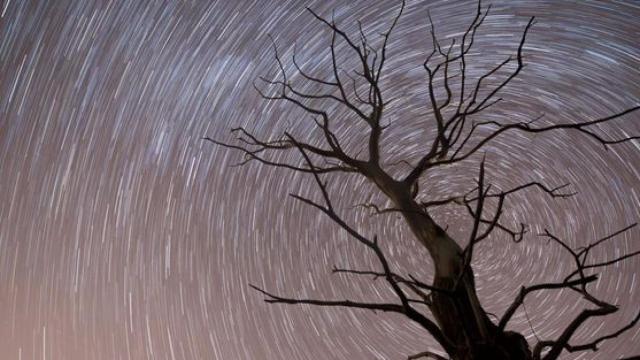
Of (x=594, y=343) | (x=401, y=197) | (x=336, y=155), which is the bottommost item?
(x=594, y=343)

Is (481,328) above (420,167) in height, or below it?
below

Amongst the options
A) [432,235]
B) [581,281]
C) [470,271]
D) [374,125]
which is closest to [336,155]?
[374,125]

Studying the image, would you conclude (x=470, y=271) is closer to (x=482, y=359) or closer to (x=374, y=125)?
(x=482, y=359)

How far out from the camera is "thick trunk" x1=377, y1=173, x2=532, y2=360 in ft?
2.79

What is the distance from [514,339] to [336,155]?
0.62 m

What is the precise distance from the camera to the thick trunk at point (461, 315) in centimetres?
85

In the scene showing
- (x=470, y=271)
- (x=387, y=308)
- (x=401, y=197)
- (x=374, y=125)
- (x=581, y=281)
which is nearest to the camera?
(x=581, y=281)

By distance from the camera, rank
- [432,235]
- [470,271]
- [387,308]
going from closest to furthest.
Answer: [387,308], [470,271], [432,235]

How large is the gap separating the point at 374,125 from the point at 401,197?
244 mm

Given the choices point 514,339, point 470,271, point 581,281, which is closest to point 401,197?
point 470,271

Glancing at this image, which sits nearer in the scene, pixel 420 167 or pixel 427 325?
pixel 427 325

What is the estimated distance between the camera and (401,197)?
125 centimetres

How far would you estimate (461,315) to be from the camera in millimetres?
902

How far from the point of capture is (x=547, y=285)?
→ 2.65 feet
